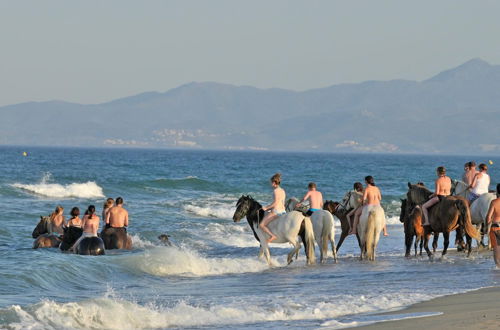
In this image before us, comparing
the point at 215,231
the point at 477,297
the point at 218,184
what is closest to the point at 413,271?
the point at 477,297

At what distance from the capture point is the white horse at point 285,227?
19797mm

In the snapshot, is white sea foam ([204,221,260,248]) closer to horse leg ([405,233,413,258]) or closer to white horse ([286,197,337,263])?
horse leg ([405,233,413,258])

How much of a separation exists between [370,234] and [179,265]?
14.6 ft

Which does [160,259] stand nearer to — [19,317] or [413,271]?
[413,271]

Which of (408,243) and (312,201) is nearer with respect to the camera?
(312,201)

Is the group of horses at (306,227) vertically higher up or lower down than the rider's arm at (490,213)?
lower down

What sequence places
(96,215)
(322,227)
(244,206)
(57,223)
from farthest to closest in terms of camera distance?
(57,223)
(96,215)
(322,227)
(244,206)

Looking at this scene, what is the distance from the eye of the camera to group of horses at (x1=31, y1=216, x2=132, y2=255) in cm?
2022

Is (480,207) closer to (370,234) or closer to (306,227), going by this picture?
(370,234)

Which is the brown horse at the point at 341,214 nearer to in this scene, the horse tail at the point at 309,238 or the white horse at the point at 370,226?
the white horse at the point at 370,226

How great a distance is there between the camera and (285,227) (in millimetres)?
19828

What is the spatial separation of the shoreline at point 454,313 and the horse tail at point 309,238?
6.22m

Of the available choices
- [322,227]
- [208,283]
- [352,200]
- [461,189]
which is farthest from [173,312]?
[461,189]

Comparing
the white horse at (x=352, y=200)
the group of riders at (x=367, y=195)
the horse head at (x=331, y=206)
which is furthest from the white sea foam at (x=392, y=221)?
the white horse at (x=352, y=200)
